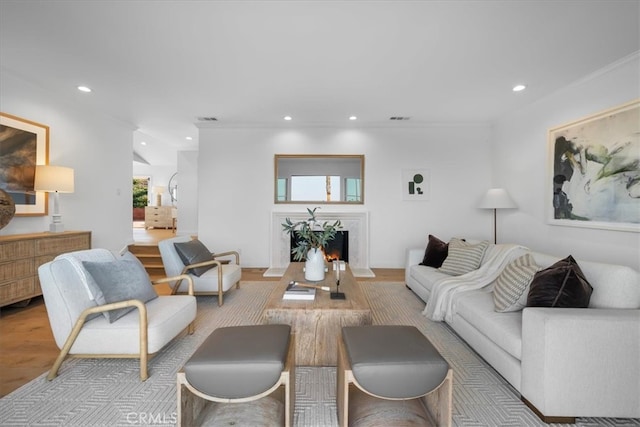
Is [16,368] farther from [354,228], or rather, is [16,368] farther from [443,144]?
[443,144]

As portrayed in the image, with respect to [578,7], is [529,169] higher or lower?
lower

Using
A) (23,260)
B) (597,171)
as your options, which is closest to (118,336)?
(23,260)

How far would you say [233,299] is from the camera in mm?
3605

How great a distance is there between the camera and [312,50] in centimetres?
274

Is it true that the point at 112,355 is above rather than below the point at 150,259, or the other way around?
below

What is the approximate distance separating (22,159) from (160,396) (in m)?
3.62

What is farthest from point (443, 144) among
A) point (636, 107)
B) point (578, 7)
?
point (578, 7)

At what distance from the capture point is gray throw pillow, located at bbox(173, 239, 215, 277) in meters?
3.43

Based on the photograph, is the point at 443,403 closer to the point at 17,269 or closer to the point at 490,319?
the point at 490,319

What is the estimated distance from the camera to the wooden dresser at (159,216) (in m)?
9.79

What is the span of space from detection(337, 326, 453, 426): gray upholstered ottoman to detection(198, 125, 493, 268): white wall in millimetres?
3718

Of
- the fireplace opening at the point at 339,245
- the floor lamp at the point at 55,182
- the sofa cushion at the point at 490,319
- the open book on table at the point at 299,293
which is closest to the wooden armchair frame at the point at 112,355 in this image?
the open book on table at the point at 299,293

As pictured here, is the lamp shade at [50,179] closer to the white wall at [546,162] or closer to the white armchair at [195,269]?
the white armchair at [195,269]

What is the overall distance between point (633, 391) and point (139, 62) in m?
4.64
